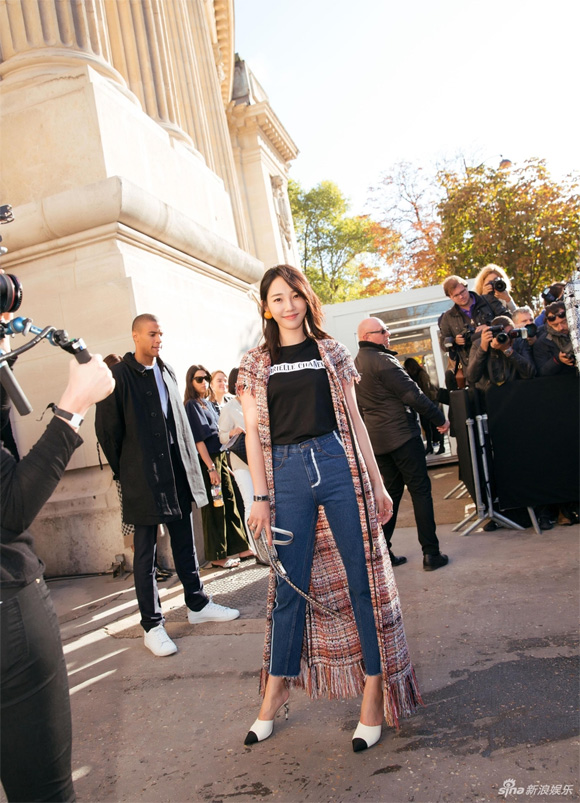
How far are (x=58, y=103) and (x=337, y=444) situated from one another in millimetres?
5687

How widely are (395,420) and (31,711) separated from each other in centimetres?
415

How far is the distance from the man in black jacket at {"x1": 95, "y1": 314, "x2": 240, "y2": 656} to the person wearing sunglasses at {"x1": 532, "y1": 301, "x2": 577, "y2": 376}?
3.46 meters

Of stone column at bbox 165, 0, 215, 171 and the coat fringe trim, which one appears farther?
stone column at bbox 165, 0, 215, 171

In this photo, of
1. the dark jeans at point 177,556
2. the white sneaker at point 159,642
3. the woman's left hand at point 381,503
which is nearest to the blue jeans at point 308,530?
the woman's left hand at point 381,503

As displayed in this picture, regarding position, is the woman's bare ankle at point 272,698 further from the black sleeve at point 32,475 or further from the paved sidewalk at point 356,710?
the black sleeve at point 32,475

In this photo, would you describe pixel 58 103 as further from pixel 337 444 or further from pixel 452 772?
pixel 452 772

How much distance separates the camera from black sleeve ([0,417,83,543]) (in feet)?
5.67

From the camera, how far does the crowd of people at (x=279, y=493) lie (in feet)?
5.76

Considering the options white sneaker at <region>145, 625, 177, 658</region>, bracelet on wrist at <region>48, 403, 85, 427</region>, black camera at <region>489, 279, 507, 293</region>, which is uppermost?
black camera at <region>489, 279, 507, 293</region>

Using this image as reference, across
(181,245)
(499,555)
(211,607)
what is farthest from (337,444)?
(181,245)

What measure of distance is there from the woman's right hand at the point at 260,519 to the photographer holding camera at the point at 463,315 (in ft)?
14.6
